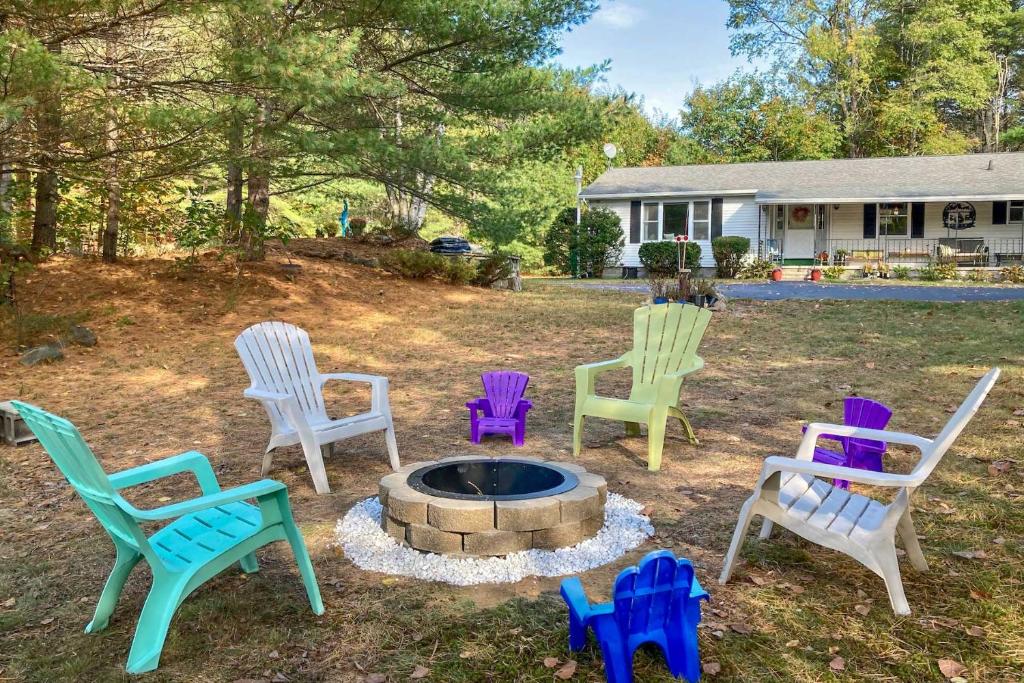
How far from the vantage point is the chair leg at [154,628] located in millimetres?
2557

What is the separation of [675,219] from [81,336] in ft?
56.5

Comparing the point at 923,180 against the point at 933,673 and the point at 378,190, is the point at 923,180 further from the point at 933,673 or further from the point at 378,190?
the point at 933,673

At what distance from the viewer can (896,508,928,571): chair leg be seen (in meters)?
3.11

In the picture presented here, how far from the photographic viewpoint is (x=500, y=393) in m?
5.45

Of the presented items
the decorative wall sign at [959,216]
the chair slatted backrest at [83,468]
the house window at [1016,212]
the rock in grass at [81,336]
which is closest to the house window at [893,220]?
the decorative wall sign at [959,216]

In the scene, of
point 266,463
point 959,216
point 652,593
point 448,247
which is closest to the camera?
point 652,593

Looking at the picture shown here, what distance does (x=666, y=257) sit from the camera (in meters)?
21.1

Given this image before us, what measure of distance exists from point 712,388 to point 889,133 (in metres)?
27.7

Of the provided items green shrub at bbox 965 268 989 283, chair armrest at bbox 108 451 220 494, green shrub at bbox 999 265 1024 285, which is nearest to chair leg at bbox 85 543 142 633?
chair armrest at bbox 108 451 220 494

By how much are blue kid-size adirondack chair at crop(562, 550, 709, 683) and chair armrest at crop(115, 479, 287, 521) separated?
45.3 inches

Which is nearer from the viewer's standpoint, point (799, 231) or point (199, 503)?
point (199, 503)

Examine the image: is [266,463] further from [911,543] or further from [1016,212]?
[1016,212]

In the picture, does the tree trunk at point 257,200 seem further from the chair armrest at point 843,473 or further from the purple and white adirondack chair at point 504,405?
the chair armrest at point 843,473

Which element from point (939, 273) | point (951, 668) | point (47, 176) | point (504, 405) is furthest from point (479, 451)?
point (939, 273)
